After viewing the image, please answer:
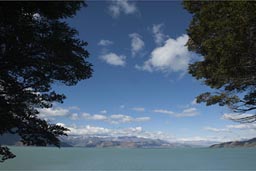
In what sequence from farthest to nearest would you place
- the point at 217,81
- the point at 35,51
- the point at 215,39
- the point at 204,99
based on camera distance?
1. the point at 204,99
2. the point at 217,81
3. the point at 215,39
4. the point at 35,51

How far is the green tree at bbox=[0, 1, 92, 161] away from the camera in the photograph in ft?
32.4

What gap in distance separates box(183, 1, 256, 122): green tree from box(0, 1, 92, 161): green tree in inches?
196

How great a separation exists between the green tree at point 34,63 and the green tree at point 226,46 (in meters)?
4.98

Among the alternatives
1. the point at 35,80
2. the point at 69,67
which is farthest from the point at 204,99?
the point at 35,80

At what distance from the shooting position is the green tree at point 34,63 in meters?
9.89

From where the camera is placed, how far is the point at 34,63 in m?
10.5

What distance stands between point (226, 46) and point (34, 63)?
273 inches

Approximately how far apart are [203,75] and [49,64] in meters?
7.23

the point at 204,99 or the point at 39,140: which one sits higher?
the point at 204,99

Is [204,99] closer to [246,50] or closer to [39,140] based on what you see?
[246,50]

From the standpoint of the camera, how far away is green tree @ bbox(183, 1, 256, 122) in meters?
10.6

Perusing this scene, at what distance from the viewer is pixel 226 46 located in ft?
35.8

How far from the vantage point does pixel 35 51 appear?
413 inches

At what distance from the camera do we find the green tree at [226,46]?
1055 cm
